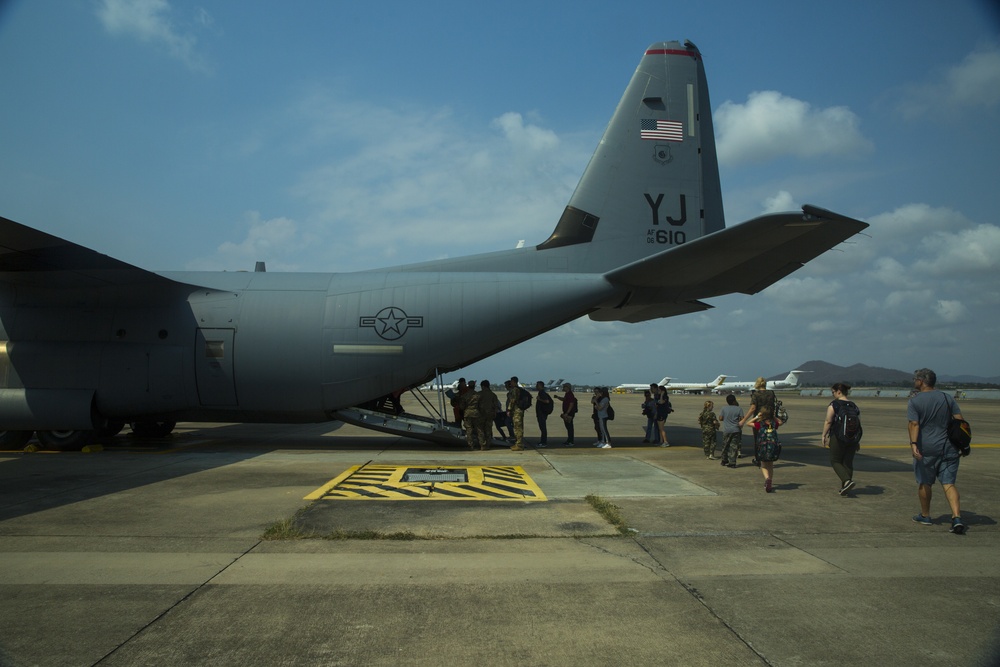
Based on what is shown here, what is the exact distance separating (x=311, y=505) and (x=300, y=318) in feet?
23.4

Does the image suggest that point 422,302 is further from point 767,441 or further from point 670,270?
point 767,441

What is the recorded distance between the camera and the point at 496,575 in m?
5.30

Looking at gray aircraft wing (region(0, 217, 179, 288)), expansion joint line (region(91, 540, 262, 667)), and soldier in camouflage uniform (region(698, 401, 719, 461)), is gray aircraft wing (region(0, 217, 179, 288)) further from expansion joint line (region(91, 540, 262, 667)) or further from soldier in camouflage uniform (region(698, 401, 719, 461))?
soldier in camouflage uniform (region(698, 401, 719, 461))

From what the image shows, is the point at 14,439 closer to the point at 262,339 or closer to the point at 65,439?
the point at 65,439

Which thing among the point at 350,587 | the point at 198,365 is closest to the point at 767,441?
the point at 350,587

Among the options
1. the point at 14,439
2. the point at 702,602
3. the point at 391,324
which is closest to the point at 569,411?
the point at 391,324

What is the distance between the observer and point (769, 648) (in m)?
3.91

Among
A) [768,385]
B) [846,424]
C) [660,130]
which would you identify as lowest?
[768,385]

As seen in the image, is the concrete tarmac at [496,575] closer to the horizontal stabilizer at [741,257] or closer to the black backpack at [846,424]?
the black backpack at [846,424]

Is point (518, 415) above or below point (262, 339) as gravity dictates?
below

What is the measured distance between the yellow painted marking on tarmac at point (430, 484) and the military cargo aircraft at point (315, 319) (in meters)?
3.52

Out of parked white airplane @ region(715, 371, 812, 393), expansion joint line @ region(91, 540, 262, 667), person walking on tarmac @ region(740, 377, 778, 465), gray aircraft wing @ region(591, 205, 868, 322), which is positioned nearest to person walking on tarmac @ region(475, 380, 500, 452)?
gray aircraft wing @ region(591, 205, 868, 322)

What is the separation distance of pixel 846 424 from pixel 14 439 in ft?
57.0

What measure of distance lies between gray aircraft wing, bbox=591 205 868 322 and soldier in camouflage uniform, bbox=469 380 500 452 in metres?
3.61
